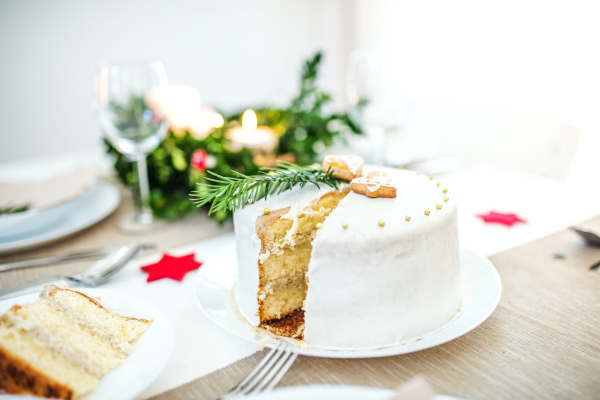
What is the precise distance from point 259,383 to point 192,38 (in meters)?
5.67

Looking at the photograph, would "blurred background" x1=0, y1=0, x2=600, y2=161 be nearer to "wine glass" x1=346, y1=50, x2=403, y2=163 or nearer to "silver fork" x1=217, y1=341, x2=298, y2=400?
"wine glass" x1=346, y1=50, x2=403, y2=163

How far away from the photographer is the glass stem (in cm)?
211

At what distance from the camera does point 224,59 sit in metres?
6.20

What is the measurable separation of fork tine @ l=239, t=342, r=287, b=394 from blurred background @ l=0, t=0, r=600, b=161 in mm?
2749

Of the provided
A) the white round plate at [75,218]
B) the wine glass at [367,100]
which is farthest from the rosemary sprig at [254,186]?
the wine glass at [367,100]

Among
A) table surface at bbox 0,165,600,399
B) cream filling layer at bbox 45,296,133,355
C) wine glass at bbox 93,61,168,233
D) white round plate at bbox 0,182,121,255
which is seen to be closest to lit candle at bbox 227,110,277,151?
wine glass at bbox 93,61,168,233

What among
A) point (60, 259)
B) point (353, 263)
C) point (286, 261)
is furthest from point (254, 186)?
point (60, 259)

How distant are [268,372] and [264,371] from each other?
0.05 m

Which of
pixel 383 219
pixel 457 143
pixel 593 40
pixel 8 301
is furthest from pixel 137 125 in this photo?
pixel 593 40

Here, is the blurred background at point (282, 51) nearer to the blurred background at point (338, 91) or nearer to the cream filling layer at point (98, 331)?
the blurred background at point (338, 91)

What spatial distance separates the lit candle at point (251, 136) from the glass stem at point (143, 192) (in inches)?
17.9

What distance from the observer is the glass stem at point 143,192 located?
6.93 ft

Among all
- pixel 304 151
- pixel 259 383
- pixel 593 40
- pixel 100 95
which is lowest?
pixel 259 383

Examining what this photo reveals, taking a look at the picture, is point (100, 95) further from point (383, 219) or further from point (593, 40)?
point (593, 40)
